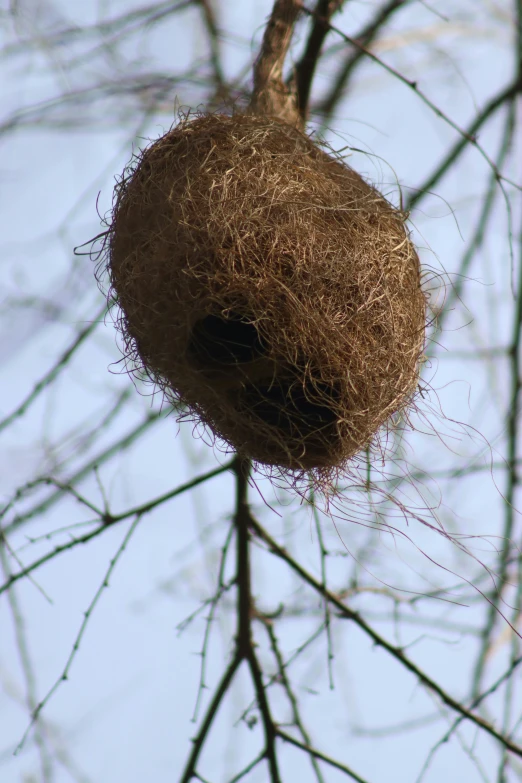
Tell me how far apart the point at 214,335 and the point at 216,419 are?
16 centimetres

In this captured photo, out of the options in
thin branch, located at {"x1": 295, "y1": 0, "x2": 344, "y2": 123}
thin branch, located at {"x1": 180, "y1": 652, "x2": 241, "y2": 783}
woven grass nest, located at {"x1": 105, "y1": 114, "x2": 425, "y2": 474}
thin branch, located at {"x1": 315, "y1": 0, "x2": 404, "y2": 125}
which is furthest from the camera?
thin branch, located at {"x1": 315, "y1": 0, "x2": 404, "y2": 125}

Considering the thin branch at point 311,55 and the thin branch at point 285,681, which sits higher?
the thin branch at point 311,55

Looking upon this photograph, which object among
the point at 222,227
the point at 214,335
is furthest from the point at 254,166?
the point at 214,335

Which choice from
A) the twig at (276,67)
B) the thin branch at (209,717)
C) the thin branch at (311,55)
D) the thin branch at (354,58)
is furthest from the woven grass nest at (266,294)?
the thin branch at (354,58)

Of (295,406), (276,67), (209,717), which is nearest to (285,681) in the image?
(209,717)

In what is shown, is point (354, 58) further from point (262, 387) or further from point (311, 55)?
point (262, 387)

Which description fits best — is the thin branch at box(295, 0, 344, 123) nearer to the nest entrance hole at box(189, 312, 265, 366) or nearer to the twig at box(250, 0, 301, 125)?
the twig at box(250, 0, 301, 125)

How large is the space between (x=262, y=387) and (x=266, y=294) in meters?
0.19

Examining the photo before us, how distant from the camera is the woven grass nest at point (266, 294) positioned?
1689 mm

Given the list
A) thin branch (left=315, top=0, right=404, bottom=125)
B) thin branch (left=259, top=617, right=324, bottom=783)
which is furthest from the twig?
thin branch (left=259, top=617, right=324, bottom=783)

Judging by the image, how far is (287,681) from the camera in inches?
87.2

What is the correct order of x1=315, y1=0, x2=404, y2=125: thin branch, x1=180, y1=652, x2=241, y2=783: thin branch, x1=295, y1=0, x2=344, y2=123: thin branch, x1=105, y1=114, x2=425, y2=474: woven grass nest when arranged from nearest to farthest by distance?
x1=105, y1=114, x2=425, y2=474: woven grass nest, x1=180, y1=652, x2=241, y2=783: thin branch, x1=295, y1=0, x2=344, y2=123: thin branch, x1=315, y1=0, x2=404, y2=125: thin branch

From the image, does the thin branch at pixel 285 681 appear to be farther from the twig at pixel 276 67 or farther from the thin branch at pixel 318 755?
the twig at pixel 276 67

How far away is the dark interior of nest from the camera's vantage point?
1739 mm
